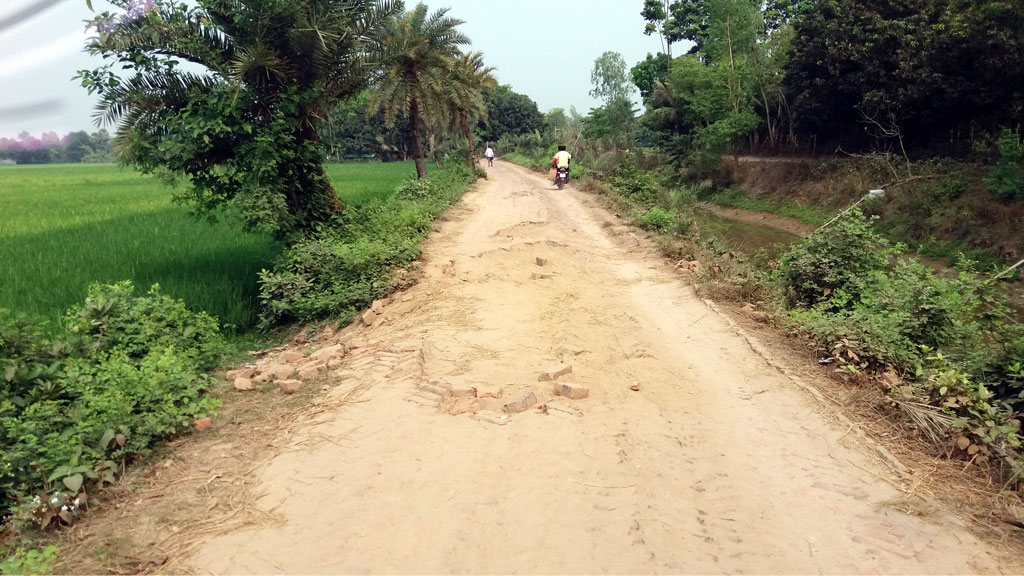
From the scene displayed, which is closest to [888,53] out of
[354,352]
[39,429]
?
[354,352]

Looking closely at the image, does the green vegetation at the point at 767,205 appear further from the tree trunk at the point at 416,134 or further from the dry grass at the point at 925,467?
the dry grass at the point at 925,467

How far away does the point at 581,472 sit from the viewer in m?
3.72

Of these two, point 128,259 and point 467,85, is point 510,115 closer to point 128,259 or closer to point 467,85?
point 467,85

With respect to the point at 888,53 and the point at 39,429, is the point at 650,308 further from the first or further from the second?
the point at 888,53

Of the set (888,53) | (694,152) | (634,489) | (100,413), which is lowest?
(634,489)

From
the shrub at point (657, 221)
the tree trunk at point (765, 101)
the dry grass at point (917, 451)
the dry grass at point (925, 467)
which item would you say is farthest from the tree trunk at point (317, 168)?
the tree trunk at point (765, 101)

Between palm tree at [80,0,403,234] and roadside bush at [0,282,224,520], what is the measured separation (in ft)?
10.6

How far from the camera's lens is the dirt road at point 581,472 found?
3.01 metres

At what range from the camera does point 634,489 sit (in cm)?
355

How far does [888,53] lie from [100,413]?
71.7 ft

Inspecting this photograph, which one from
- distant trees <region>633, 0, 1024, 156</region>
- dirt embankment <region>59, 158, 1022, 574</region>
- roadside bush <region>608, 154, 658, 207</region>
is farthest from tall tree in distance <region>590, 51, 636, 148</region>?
dirt embankment <region>59, 158, 1022, 574</region>

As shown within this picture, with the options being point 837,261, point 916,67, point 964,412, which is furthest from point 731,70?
point 964,412

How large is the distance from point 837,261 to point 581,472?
5.17 m

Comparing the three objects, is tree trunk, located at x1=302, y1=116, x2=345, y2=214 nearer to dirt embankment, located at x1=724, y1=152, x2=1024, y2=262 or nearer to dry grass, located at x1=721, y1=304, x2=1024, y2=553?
dry grass, located at x1=721, y1=304, x2=1024, y2=553
